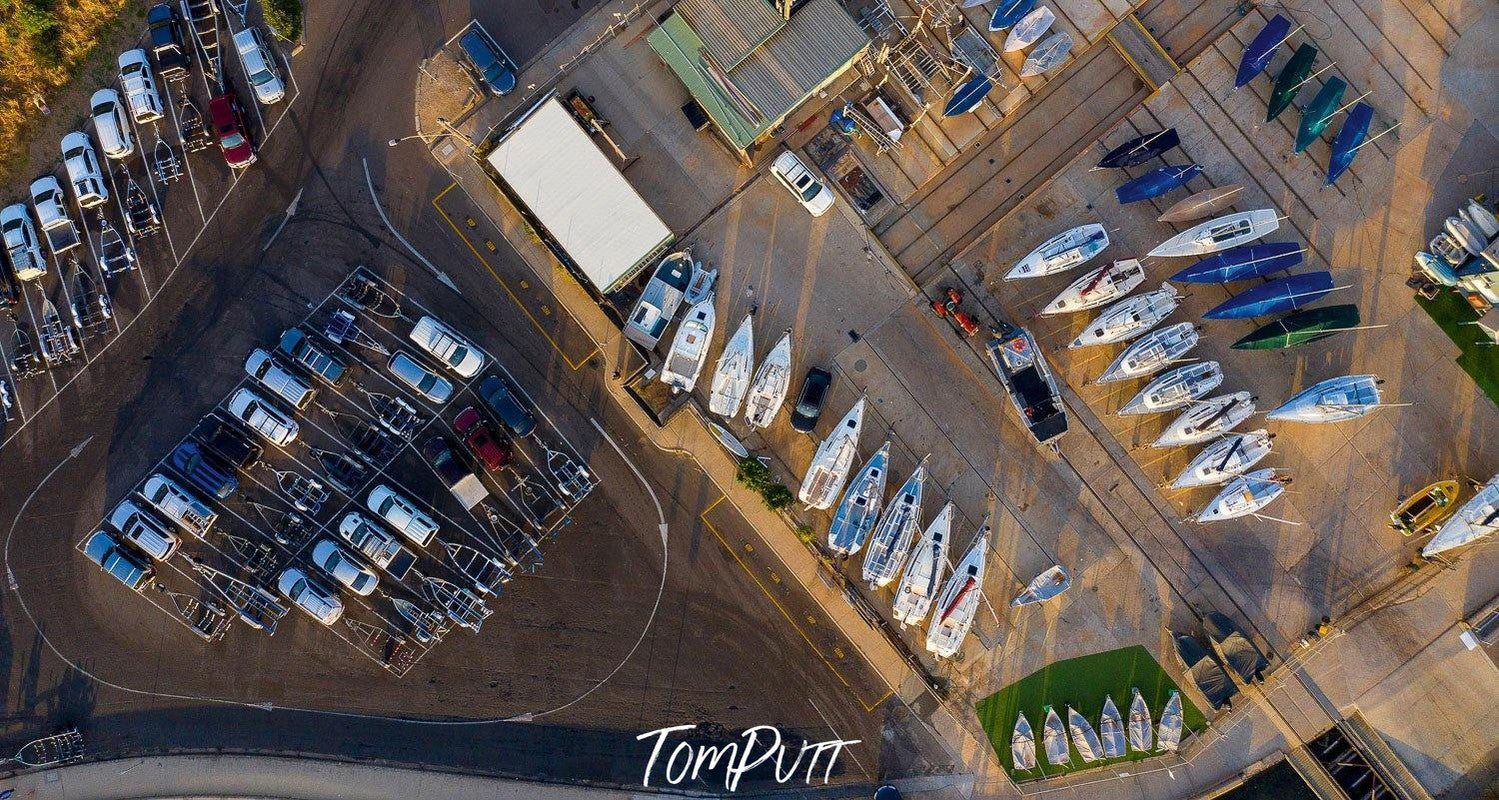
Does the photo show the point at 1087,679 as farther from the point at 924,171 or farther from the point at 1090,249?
the point at 924,171

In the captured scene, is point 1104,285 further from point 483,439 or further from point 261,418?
point 261,418

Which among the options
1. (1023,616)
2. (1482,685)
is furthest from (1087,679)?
(1482,685)

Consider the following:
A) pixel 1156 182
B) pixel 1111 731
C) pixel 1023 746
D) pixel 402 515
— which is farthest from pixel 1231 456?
pixel 402 515

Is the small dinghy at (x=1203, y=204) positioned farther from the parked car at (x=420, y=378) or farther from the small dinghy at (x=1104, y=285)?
the parked car at (x=420, y=378)

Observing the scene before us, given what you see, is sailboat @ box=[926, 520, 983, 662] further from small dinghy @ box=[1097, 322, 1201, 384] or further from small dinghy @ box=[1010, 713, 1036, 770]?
small dinghy @ box=[1097, 322, 1201, 384]

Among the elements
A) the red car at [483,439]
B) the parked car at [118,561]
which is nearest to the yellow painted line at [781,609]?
the red car at [483,439]

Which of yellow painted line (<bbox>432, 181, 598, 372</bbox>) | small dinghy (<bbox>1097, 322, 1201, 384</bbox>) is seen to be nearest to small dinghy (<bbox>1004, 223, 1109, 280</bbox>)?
small dinghy (<bbox>1097, 322, 1201, 384</bbox>)
